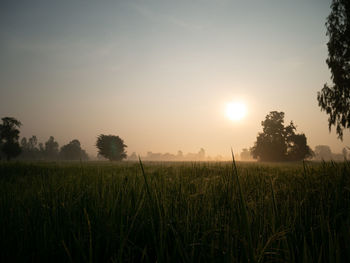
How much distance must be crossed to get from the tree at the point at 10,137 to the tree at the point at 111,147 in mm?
20675

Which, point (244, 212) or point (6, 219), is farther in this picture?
point (6, 219)

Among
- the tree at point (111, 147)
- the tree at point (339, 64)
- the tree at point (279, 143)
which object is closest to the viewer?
the tree at point (339, 64)

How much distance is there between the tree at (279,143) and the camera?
44.8 meters

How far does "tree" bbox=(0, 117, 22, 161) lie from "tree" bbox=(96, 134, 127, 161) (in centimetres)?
2068

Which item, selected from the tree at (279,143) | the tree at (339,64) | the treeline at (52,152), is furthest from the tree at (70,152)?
the tree at (339,64)

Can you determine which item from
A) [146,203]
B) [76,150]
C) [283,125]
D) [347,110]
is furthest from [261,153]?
[76,150]

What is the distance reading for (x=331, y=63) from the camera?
666 inches

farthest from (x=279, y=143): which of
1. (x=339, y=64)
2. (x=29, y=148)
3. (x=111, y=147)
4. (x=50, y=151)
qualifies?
(x=29, y=148)

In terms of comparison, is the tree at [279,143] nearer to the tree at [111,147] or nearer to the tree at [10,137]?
the tree at [111,147]

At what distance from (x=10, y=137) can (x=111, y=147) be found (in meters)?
26.7

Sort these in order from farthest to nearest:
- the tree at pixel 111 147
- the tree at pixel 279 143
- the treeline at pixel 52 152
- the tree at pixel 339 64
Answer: the treeline at pixel 52 152
the tree at pixel 111 147
the tree at pixel 279 143
the tree at pixel 339 64

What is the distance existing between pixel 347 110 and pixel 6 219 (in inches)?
887

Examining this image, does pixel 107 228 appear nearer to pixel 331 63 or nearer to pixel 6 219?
pixel 6 219

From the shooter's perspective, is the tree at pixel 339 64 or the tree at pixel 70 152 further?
the tree at pixel 70 152
